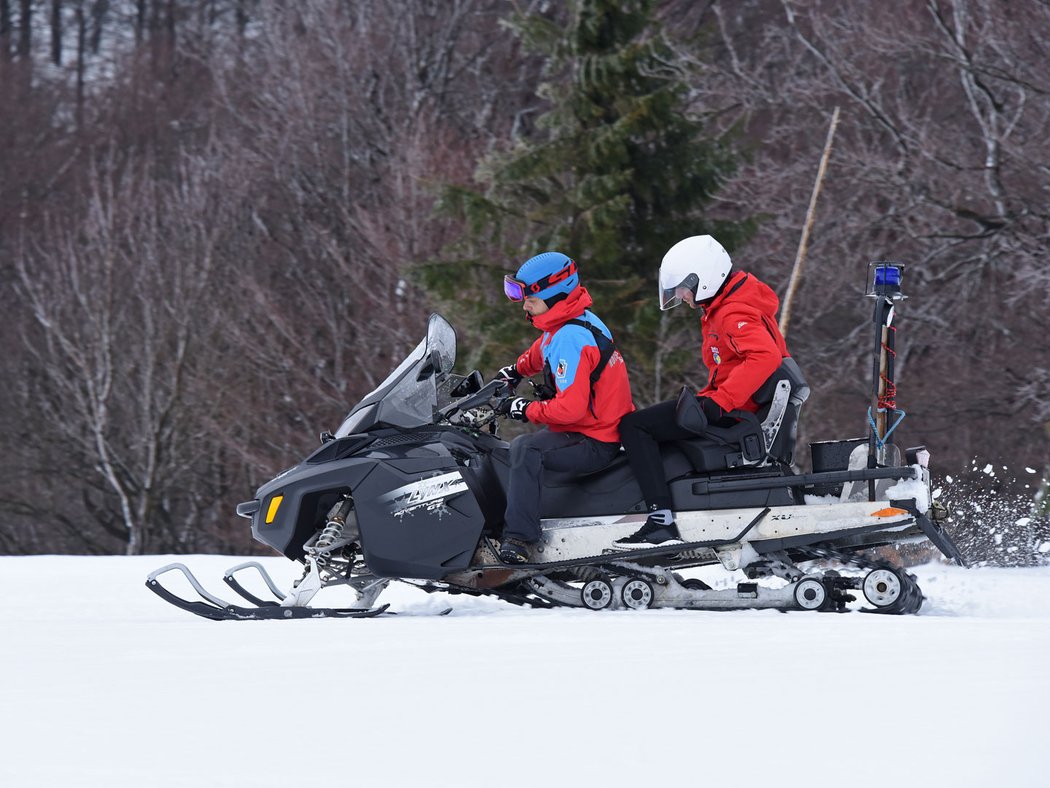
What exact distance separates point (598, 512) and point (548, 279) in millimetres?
1000

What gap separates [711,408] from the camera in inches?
227

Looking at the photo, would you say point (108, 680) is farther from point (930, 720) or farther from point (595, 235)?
point (595, 235)

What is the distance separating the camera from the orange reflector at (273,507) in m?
6.04

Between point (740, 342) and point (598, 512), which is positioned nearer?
point (740, 342)

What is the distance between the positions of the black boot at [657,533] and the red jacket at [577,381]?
1.27 ft

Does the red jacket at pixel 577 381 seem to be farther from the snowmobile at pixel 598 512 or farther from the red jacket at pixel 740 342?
the red jacket at pixel 740 342

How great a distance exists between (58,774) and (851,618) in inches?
123

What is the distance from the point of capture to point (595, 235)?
1425 centimetres

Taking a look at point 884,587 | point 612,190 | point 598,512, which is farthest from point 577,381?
point 612,190

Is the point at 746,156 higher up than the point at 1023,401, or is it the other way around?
the point at 746,156

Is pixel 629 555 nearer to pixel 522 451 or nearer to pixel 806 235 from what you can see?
pixel 522 451

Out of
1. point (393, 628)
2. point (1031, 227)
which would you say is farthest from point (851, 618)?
point (1031, 227)

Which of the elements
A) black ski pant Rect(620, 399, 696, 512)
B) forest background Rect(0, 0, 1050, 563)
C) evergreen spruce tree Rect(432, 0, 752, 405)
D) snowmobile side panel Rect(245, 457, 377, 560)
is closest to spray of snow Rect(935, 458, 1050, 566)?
forest background Rect(0, 0, 1050, 563)

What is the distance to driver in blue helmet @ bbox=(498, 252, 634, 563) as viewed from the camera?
19.0 ft
